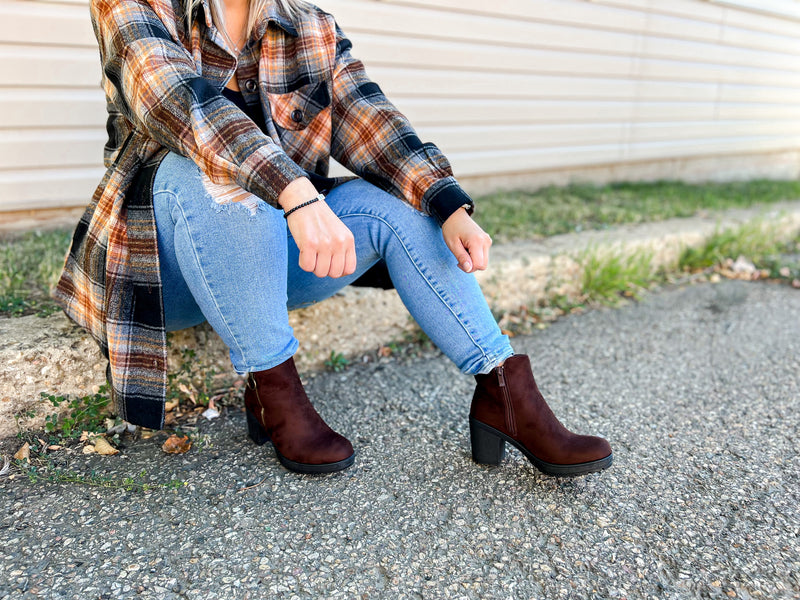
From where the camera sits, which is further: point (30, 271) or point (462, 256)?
point (30, 271)

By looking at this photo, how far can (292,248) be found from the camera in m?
1.63

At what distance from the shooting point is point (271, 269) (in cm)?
142

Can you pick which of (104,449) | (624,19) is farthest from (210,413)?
(624,19)

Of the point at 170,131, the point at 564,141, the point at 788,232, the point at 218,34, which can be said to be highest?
the point at 218,34

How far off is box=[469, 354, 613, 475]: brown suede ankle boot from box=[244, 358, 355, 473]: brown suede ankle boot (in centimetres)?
38

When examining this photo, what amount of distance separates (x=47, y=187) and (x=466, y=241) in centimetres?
217

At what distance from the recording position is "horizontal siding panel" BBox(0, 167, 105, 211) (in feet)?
8.95

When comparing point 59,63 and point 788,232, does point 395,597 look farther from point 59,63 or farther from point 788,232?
point 788,232

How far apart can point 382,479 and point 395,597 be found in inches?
15.6

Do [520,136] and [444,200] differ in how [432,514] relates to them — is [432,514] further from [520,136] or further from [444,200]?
[520,136]

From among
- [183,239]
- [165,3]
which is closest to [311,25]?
[165,3]

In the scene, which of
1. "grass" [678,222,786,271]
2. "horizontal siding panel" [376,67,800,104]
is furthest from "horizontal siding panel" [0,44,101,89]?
"grass" [678,222,786,271]

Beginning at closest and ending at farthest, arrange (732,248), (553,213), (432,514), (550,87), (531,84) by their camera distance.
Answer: (432,514)
(732,248)
(553,213)
(531,84)
(550,87)

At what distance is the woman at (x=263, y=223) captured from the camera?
1.37 m
